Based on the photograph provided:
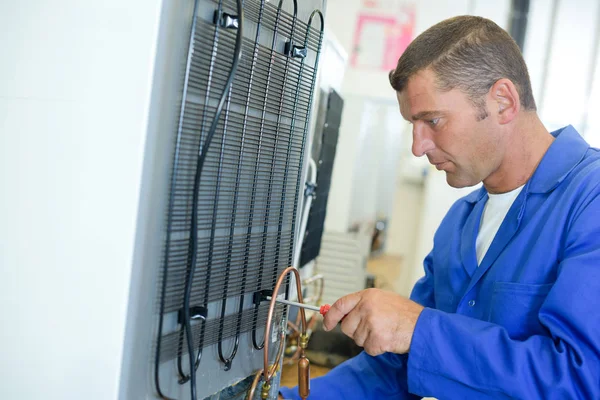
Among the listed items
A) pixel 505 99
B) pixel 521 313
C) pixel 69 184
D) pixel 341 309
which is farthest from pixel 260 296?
pixel 505 99

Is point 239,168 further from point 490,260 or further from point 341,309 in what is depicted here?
point 490,260

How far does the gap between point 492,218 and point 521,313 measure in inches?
11.2

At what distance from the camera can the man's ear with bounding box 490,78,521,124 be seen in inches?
39.0

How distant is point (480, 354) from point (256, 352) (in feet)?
1.07

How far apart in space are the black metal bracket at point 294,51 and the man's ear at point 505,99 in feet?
1.19

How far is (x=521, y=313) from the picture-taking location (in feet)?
3.03

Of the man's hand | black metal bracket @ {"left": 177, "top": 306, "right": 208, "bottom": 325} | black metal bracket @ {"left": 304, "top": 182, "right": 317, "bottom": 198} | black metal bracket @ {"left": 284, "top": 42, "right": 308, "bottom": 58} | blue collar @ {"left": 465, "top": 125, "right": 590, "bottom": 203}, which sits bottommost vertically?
the man's hand

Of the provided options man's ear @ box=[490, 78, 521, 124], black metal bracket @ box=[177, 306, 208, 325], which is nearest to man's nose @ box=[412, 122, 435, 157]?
man's ear @ box=[490, 78, 521, 124]

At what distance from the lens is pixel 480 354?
84 centimetres

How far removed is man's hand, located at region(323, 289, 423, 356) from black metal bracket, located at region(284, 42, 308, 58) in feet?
1.20

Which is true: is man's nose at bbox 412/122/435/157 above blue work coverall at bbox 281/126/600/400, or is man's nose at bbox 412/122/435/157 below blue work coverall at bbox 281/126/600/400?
above

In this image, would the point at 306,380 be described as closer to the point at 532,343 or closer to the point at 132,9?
the point at 532,343

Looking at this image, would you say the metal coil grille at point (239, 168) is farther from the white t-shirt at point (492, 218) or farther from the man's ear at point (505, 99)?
the white t-shirt at point (492, 218)

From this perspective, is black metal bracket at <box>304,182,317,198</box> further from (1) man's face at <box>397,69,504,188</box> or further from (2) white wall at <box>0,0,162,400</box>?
(2) white wall at <box>0,0,162,400</box>
